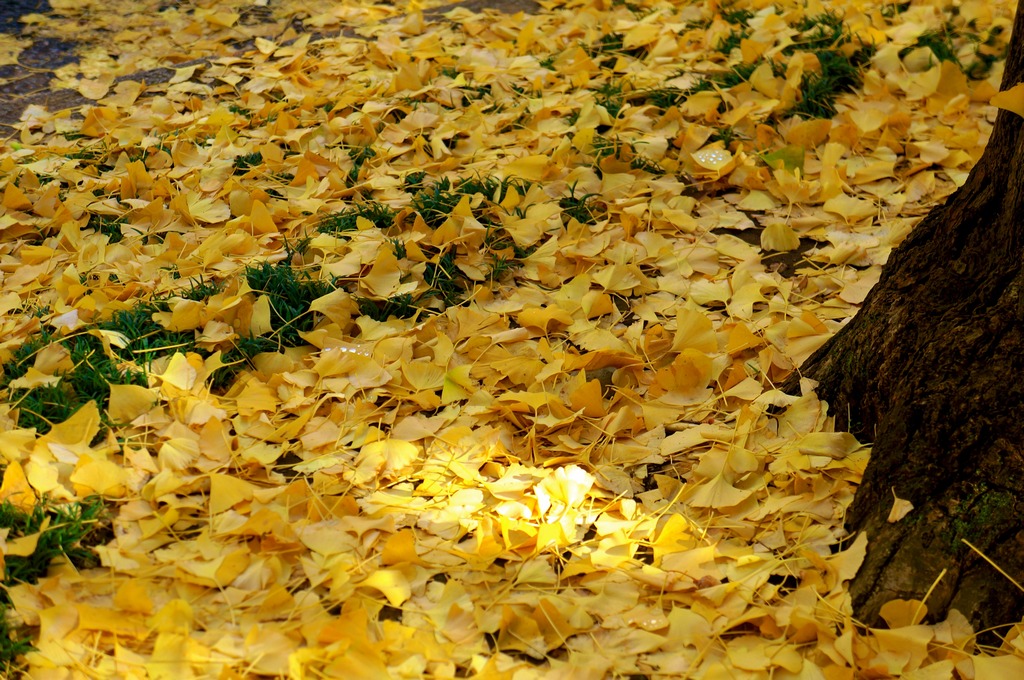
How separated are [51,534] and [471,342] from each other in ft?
3.00

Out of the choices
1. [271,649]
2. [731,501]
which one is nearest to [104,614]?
[271,649]

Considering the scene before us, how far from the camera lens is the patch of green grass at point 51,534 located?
61.3 inches

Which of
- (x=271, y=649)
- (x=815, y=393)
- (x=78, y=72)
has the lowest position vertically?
(x=271, y=649)

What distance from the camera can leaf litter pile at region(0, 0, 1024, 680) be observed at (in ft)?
4.89

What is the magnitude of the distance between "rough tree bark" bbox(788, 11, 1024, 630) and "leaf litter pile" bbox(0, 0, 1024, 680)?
49 millimetres

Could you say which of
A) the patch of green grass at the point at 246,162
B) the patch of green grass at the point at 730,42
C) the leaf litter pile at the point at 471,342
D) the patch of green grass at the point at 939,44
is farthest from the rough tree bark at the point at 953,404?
the patch of green grass at the point at 246,162

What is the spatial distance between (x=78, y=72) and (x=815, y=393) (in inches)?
119

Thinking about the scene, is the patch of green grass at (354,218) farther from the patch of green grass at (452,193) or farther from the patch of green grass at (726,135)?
the patch of green grass at (726,135)

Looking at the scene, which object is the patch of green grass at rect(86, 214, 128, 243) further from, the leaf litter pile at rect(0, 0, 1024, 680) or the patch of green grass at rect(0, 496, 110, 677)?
the patch of green grass at rect(0, 496, 110, 677)

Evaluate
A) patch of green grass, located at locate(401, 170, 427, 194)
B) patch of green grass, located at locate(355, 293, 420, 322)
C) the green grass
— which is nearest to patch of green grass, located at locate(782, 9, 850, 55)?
the green grass

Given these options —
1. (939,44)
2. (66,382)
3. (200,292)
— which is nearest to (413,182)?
(200,292)

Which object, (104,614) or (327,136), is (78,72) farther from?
(104,614)

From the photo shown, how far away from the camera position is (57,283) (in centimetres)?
229

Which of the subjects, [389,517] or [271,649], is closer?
[271,649]
